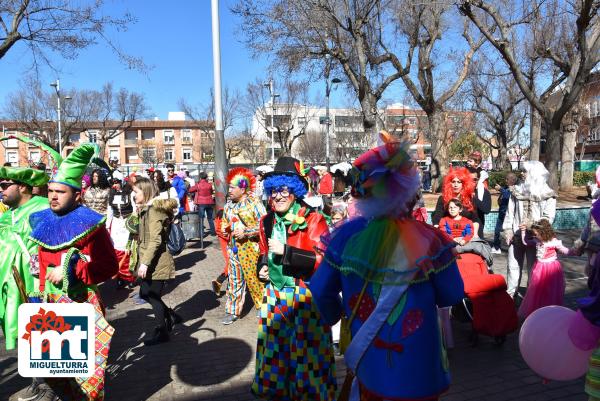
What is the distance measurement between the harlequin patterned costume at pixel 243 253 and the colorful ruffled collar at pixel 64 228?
2763 millimetres

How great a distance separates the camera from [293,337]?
3.36 metres

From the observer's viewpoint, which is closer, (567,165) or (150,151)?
(567,165)

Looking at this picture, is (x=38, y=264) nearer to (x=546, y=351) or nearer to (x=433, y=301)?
(x=433, y=301)

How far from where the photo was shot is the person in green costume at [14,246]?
3762 millimetres

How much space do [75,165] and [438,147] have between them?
65.6ft

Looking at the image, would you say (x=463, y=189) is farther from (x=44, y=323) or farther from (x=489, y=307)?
(x=44, y=323)

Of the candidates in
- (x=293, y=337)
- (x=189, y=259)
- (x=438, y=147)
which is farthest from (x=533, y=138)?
(x=293, y=337)

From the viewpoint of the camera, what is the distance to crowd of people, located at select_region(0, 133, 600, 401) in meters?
2.15

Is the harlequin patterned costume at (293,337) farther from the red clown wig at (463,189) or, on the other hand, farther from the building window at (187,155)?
the building window at (187,155)

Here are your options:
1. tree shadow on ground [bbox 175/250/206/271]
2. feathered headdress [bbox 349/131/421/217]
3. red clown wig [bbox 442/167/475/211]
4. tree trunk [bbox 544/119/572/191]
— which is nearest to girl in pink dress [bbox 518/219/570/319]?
red clown wig [bbox 442/167/475/211]

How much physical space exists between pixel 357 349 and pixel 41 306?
2.16 metres

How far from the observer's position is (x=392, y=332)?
213cm

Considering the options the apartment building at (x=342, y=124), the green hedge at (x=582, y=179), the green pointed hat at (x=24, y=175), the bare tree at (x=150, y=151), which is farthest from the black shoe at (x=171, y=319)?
the bare tree at (x=150, y=151)

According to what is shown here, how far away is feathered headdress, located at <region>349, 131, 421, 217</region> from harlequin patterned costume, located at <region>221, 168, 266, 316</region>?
3.87 meters
